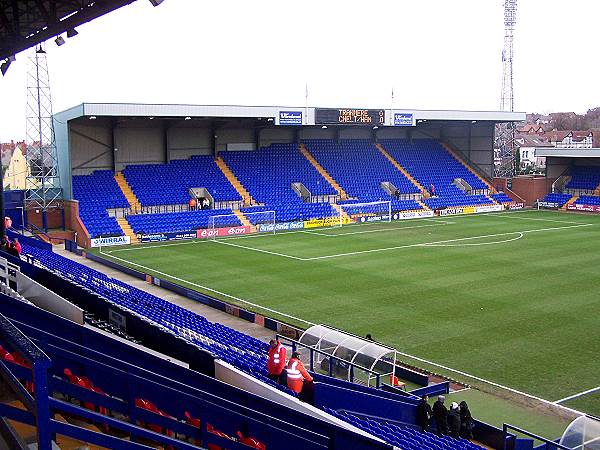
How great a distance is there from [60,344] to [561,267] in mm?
27626

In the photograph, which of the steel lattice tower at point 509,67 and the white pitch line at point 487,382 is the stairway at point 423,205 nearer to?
the steel lattice tower at point 509,67

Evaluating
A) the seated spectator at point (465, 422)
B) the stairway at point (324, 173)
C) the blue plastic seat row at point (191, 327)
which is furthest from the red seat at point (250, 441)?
the stairway at point (324, 173)

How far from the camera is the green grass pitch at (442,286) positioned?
18047mm

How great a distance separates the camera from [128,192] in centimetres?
4491

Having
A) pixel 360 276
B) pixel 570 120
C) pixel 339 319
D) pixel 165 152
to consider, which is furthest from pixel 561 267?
pixel 570 120

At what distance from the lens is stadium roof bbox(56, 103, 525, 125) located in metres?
40.7

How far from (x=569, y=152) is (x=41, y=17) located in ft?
164

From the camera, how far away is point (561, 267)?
3016 centimetres

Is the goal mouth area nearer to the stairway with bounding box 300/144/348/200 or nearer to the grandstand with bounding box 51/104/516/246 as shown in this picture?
the grandstand with bounding box 51/104/516/246

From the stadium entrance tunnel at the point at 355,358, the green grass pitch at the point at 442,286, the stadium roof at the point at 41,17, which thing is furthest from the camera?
the green grass pitch at the point at 442,286

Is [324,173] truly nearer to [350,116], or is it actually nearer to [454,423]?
[350,116]

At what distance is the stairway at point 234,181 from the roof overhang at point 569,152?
26180mm

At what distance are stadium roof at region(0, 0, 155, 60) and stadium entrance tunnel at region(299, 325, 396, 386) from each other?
864 cm

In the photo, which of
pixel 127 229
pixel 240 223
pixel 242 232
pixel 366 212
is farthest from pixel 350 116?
Result: pixel 127 229
